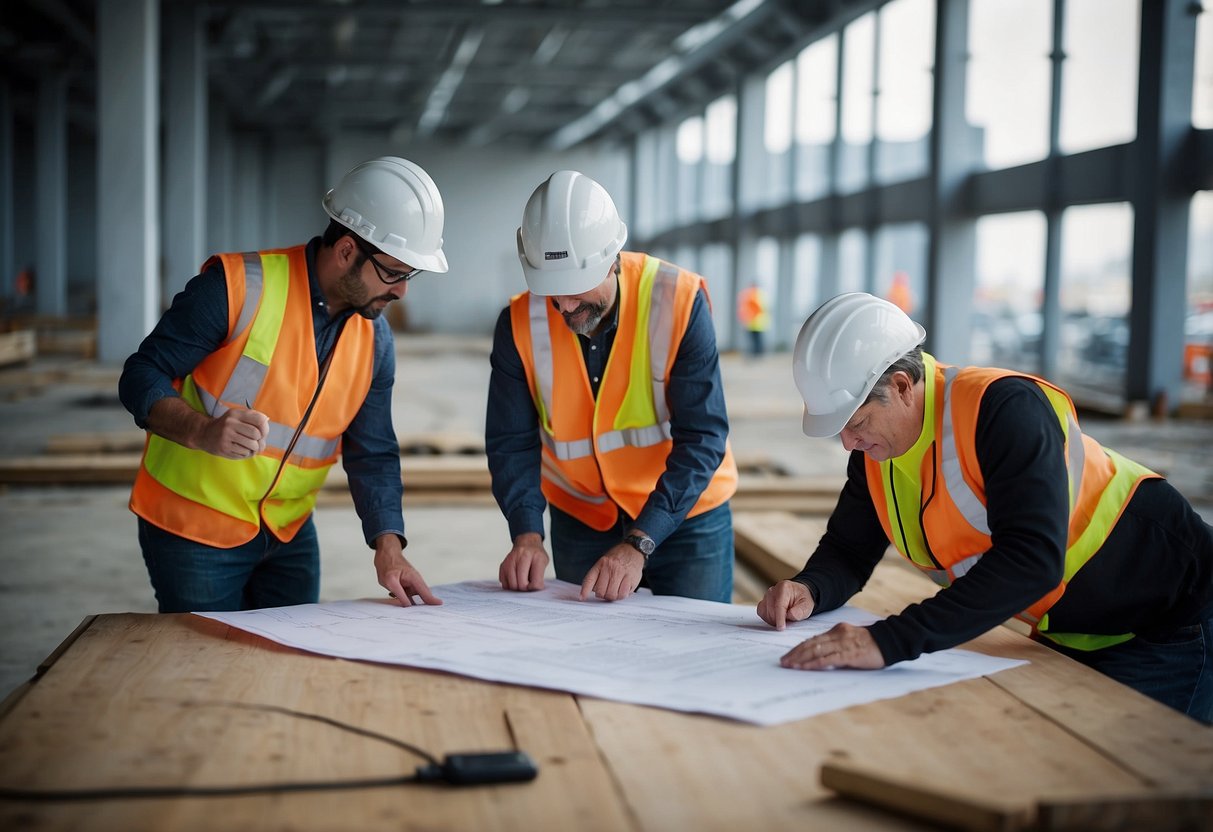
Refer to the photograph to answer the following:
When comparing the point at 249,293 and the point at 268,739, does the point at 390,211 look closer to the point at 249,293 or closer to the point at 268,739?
the point at 249,293

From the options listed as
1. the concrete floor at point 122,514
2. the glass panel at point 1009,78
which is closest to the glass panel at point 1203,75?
the glass panel at point 1009,78

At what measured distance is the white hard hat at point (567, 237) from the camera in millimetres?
3139

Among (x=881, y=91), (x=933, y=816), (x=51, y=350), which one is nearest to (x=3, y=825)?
(x=933, y=816)

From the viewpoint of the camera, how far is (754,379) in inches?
720

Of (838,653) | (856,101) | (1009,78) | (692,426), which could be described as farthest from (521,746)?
Result: (856,101)

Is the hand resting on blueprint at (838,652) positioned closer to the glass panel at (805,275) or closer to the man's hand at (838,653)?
the man's hand at (838,653)

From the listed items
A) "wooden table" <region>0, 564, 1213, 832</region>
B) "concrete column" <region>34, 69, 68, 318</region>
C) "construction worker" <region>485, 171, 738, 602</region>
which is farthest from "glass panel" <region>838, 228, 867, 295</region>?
"wooden table" <region>0, 564, 1213, 832</region>

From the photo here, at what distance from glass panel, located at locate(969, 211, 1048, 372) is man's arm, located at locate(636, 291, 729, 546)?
507 inches

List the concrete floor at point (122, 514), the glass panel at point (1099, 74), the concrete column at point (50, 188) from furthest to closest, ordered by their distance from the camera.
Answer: the concrete column at point (50, 188), the glass panel at point (1099, 74), the concrete floor at point (122, 514)

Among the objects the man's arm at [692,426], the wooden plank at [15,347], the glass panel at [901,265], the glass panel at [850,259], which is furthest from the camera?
the glass panel at [850,259]

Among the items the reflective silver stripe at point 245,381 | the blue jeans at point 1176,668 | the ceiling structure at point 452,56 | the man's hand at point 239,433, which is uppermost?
the ceiling structure at point 452,56

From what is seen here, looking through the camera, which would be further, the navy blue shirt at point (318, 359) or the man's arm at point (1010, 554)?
the navy blue shirt at point (318, 359)

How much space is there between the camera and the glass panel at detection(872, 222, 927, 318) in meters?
18.8

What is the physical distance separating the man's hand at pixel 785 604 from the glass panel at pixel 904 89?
15.8 metres
